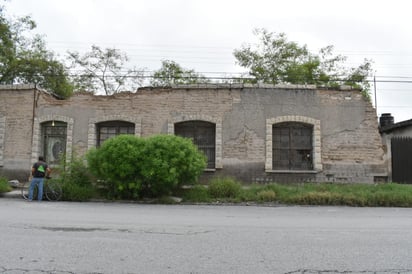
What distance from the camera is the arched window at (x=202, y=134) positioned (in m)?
15.1

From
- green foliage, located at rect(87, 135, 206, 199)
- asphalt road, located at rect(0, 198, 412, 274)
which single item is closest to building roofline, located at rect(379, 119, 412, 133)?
asphalt road, located at rect(0, 198, 412, 274)

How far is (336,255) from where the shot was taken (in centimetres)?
491

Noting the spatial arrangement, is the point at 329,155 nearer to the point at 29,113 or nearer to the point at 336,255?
the point at 336,255

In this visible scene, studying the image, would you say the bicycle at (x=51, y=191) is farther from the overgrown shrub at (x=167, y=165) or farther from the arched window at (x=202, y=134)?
the arched window at (x=202, y=134)

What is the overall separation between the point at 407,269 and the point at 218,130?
1087cm

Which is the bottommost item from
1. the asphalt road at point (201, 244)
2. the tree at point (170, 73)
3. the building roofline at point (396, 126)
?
the asphalt road at point (201, 244)

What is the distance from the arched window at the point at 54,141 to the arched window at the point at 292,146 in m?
9.41

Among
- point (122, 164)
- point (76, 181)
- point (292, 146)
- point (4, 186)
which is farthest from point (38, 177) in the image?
point (292, 146)

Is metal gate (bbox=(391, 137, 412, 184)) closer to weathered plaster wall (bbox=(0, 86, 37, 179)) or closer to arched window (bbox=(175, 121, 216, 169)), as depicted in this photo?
arched window (bbox=(175, 121, 216, 169))

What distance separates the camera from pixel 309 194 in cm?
1202

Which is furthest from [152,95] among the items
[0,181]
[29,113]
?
[0,181]

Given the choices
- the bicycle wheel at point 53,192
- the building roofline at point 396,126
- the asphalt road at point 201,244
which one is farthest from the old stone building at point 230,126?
the asphalt road at point 201,244

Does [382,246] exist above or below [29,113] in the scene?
below

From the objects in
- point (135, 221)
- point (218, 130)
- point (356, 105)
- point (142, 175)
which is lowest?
point (135, 221)
